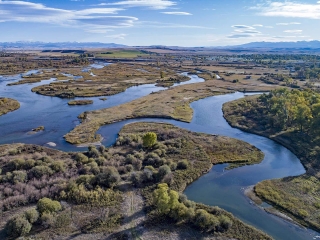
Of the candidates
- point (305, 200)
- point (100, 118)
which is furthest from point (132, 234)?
point (100, 118)

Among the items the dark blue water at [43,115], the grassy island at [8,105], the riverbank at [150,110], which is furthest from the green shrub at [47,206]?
the grassy island at [8,105]

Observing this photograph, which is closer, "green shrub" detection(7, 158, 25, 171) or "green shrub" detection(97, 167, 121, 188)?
"green shrub" detection(97, 167, 121, 188)

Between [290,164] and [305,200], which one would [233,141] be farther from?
[305,200]

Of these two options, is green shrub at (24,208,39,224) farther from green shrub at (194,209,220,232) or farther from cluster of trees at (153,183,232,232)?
green shrub at (194,209,220,232)

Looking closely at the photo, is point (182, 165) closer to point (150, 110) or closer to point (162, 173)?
point (162, 173)

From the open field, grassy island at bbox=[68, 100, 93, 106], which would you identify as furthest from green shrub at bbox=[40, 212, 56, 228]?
the open field

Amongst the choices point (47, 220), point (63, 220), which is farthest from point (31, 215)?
point (63, 220)

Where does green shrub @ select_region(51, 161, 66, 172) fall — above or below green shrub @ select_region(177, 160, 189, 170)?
above

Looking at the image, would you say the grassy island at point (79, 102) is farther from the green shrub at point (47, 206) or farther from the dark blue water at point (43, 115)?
the green shrub at point (47, 206)
